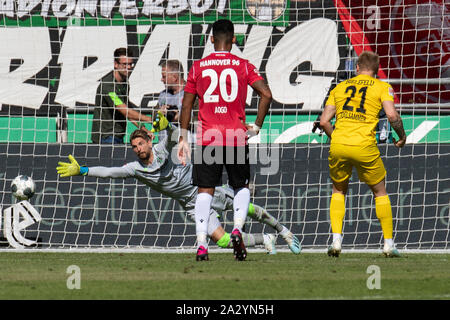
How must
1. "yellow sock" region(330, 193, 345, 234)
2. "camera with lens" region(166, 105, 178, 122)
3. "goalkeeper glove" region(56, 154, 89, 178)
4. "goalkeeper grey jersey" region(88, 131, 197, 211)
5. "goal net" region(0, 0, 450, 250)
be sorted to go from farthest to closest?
"camera with lens" region(166, 105, 178, 122)
"goal net" region(0, 0, 450, 250)
"goalkeeper grey jersey" region(88, 131, 197, 211)
"goalkeeper glove" region(56, 154, 89, 178)
"yellow sock" region(330, 193, 345, 234)

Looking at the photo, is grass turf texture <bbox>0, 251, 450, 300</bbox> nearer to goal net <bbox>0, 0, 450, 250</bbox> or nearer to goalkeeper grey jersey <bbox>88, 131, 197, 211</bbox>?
goalkeeper grey jersey <bbox>88, 131, 197, 211</bbox>

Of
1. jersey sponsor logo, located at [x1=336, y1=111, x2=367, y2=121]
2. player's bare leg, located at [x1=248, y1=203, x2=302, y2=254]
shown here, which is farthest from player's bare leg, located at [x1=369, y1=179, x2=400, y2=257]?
player's bare leg, located at [x1=248, y1=203, x2=302, y2=254]

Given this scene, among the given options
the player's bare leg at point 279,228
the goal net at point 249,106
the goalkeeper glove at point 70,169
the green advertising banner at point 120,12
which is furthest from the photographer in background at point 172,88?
the green advertising banner at point 120,12

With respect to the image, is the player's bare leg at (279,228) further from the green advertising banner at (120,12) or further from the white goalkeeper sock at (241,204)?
the green advertising banner at (120,12)

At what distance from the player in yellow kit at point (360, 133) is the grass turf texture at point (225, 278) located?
46 centimetres

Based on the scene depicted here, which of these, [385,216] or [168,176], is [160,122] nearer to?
[168,176]

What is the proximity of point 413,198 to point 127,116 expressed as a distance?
3778 millimetres

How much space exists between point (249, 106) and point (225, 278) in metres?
10.9

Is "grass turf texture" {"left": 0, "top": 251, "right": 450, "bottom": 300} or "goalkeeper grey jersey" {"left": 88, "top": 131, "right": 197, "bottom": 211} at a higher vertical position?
"goalkeeper grey jersey" {"left": 88, "top": 131, "right": 197, "bottom": 211}

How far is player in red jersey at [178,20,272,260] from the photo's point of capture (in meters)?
8.16

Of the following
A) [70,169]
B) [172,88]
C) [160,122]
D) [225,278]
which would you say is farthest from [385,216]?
[172,88]

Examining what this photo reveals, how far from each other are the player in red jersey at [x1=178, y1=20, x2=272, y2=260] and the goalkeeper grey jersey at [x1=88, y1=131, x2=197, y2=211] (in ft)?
5.06
